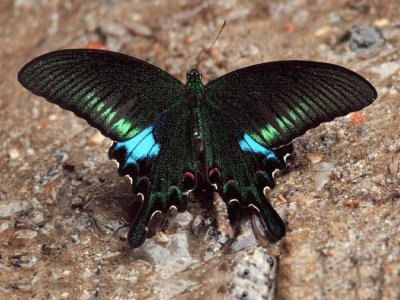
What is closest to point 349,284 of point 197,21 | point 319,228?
point 319,228

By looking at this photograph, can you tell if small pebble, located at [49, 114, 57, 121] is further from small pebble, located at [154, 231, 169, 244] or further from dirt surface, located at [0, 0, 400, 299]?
small pebble, located at [154, 231, 169, 244]

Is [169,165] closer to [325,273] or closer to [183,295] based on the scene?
[183,295]

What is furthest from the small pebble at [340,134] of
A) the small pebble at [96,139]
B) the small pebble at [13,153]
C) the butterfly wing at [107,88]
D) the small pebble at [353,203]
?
the small pebble at [13,153]

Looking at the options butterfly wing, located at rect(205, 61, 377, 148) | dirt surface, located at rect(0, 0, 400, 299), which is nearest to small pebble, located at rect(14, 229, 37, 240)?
dirt surface, located at rect(0, 0, 400, 299)

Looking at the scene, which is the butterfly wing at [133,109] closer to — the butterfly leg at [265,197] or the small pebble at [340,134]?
the butterfly leg at [265,197]

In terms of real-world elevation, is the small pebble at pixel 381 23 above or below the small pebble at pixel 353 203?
above

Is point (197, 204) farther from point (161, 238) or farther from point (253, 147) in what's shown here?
point (253, 147)
